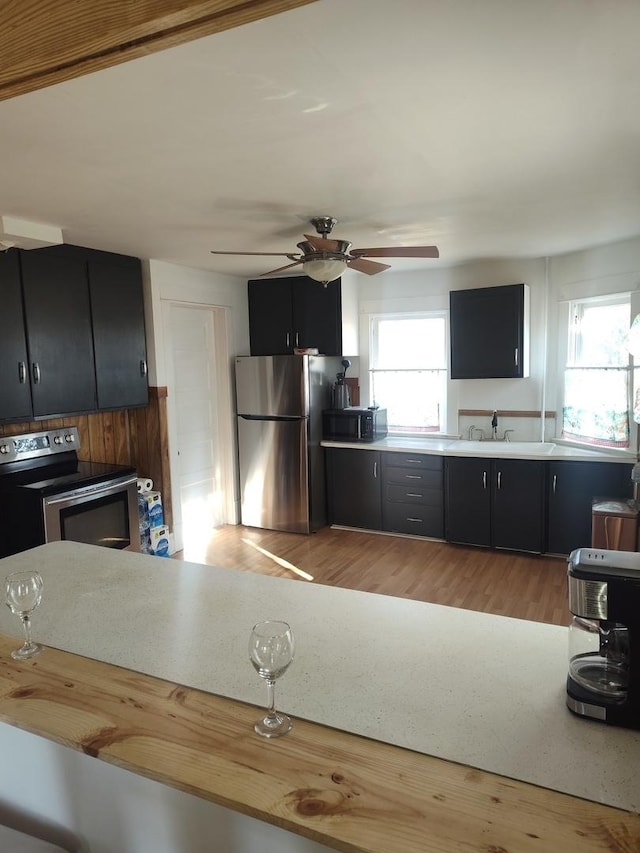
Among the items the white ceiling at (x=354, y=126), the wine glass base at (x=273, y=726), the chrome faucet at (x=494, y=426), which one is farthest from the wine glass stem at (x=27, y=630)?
the chrome faucet at (x=494, y=426)

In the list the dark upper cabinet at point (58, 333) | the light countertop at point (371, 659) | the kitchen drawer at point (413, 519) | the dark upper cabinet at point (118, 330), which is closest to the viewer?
the light countertop at point (371, 659)

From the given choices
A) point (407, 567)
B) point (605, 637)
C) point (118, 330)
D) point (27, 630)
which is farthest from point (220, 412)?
point (605, 637)

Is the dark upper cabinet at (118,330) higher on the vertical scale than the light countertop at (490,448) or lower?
higher

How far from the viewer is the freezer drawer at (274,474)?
509 cm

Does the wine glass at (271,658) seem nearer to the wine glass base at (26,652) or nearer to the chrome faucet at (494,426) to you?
the wine glass base at (26,652)

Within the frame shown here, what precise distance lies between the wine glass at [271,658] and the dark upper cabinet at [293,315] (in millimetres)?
4279

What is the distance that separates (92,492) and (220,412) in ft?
6.28

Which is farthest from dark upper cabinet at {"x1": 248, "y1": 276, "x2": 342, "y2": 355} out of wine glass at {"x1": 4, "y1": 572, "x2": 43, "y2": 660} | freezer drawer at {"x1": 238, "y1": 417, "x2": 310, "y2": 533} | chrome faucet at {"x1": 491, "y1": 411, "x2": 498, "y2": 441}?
wine glass at {"x1": 4, "y1": 572, "x2": 43, "y2": 660}

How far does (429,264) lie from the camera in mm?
4953

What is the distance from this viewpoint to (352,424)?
5.16 metres

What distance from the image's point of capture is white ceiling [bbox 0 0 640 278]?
143cm

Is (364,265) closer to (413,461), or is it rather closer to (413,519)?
(413,461)

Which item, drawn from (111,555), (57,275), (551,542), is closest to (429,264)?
(551,542)

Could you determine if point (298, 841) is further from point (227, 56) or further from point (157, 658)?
point (227, 56)
